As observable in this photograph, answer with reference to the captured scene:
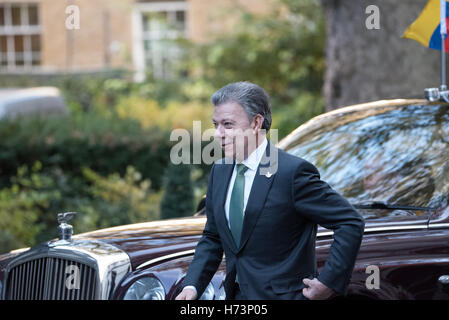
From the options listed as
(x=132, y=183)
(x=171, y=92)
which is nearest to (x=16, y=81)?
(x=171, y=92)

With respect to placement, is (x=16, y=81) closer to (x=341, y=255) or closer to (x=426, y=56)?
(x=426, y=56)

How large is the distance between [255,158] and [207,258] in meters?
0.48

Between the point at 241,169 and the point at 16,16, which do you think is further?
the point at 16,16

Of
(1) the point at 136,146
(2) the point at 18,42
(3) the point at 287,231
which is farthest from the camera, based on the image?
(2) the point at 18,42

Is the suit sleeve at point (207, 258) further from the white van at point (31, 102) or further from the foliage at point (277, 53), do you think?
the foliage at point (277, 53)

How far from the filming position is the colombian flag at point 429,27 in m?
4.79

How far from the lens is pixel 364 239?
3.55 m

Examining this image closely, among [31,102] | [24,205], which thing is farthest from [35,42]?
[24,205]

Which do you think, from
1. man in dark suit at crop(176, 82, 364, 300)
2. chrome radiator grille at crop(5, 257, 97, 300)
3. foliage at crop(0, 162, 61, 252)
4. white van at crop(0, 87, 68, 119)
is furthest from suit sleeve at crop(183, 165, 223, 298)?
white van at crop(0, 87, 68, 119)

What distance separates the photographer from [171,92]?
1867cm

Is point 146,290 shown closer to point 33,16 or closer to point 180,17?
point 180,17
